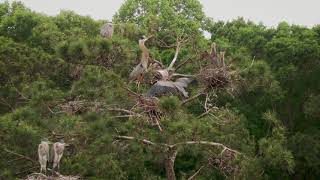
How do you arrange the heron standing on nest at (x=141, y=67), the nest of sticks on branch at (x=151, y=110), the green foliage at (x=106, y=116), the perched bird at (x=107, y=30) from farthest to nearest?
1. the perched bird at (x=107, y=30)
2. the heron standing on nest at (x=141, y=67)
3. the nest of sticks on branch at (x=151, y=110)
4. the green foliage at (x=106, y=116)

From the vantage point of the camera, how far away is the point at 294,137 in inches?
693

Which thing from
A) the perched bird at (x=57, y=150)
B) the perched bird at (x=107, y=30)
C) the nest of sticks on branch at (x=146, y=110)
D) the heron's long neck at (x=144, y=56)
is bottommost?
the perched bird at (x=57, y=150)

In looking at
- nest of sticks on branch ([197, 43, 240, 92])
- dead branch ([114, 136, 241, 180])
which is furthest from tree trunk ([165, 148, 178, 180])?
nest of sticks on branch ([197, 43, 240, 92])

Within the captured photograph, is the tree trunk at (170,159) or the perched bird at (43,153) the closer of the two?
the perched bird at (43,153)

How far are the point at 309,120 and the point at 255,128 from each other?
66.5 inches

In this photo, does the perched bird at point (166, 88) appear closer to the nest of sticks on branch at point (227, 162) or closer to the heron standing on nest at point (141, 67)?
the heron standing on nest at point (141, 67)

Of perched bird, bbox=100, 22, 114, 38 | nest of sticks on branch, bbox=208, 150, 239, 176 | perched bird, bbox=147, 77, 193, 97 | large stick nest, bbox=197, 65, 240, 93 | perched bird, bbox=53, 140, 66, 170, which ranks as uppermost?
perched bird, bbox=100, 22, 114, 38

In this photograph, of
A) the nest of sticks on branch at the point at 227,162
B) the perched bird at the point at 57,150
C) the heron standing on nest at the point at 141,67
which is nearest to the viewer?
the perched bird at the point at 57,150

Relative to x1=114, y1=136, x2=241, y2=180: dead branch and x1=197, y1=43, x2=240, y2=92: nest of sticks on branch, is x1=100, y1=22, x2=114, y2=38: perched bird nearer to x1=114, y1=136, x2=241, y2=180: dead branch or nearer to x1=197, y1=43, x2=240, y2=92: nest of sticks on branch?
x1=197, y1=43, x2=240, y2=92: nest of sticks on branch

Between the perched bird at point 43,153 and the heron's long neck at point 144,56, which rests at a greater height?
the heron's long neck at point 144,56

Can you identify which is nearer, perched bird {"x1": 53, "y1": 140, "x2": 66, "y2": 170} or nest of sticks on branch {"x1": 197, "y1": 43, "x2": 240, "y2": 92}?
perched bird {"x1": 53, "y1": 140, "x2": 66, "y2": 170}

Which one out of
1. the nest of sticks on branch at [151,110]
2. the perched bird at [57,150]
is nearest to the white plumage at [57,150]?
the perched bird at [57,150]

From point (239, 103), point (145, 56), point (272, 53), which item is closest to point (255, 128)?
point (239, 103)

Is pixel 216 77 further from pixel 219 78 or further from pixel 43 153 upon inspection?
pixel 43 153
